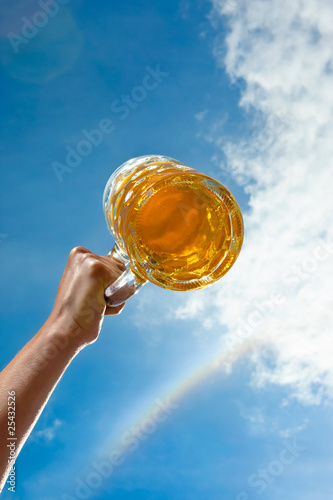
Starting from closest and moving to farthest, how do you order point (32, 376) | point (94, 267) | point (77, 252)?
point (32, 376)
point (94, 267)
point (77, 252)

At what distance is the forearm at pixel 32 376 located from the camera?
0.99m

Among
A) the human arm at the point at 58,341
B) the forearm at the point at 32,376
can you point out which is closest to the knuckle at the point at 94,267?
the human arm at the point at 58,341

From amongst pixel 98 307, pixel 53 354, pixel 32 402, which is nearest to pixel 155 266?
pixel 98 307

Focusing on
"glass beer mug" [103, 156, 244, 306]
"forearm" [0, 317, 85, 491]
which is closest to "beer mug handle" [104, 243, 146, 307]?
"glass beer mug" [103, 156, 244, 306]

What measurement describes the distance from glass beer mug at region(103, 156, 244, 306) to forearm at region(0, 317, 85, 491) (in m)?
0.20

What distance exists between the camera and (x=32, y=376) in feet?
3.45

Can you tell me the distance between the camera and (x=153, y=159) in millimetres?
1414

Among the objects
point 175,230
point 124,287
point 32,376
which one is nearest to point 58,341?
point 32,376

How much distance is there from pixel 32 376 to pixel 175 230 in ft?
1.87

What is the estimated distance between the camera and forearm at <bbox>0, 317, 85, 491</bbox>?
0.99 m

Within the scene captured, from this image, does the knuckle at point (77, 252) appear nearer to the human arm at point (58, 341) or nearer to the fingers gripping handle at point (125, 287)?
the human arm at point (58, 341)

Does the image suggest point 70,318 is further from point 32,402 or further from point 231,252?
point 231,252

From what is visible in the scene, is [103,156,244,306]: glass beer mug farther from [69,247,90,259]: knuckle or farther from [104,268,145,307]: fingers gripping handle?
[69,247,90,259]: knuckle

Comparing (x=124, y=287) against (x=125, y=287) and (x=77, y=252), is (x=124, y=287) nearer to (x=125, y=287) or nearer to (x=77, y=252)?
(x=125, y=287)
